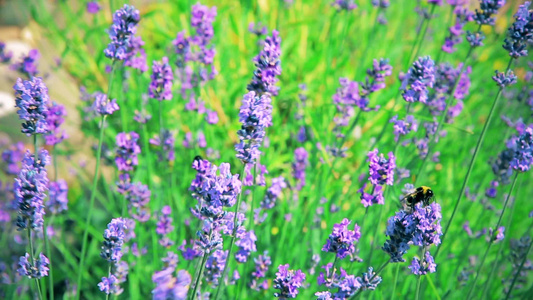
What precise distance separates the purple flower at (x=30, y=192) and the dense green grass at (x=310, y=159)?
0.50 metres

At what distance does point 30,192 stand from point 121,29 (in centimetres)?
65

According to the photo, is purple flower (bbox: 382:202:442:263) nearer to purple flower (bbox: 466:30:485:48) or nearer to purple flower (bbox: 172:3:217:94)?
purple flower (bbox: 466:30:485:48)

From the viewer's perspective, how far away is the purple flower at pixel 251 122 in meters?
1.49

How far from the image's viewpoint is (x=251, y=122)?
1.50 m

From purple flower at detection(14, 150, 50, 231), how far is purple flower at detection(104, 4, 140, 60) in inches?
18.6

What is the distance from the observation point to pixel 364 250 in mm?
2711

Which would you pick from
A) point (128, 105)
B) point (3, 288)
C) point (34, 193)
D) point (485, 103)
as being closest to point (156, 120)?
point (128, 105)

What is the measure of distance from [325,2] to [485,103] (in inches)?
65.4

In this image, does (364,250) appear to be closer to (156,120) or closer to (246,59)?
(156,120)

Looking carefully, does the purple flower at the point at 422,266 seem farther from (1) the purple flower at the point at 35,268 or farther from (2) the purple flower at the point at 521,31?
(1) the purple flower at the point at 35,268

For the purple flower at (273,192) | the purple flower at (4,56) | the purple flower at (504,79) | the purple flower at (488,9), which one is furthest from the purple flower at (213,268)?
the purple flower at (4,56)

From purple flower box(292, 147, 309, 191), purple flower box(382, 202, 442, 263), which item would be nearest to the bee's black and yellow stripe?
purple flower box(382, 202, 442, 263)

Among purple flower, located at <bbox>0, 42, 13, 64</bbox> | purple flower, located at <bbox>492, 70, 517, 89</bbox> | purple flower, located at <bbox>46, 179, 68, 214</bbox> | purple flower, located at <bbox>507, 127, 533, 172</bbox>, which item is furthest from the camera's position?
purple flower, located at <bbox>0, 42, 13, 64</bbox>

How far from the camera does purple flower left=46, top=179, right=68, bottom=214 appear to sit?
2414 mm
